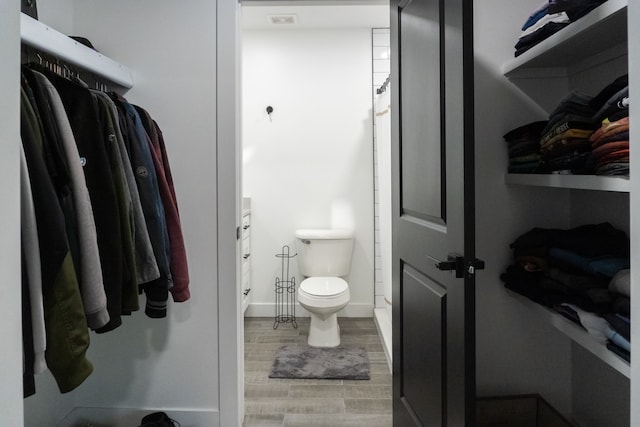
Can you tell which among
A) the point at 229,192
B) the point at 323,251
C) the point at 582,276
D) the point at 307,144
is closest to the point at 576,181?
the point at 582,276

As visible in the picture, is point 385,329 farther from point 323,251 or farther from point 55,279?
point 55,279

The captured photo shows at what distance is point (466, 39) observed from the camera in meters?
1.14

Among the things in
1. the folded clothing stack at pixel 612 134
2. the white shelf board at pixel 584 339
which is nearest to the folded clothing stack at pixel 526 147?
the folded clothing stack at pixel 612 134

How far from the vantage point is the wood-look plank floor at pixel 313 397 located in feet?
6.49

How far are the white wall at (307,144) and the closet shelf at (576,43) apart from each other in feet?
5.96

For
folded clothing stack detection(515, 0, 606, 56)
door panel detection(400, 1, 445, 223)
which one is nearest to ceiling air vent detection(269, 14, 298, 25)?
door panel detection(400, 1, 445, 223)

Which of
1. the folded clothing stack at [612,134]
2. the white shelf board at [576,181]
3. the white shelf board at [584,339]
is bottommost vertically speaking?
the white shelf board at [584,339]

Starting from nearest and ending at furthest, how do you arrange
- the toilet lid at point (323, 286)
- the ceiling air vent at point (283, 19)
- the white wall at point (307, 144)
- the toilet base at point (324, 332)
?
1. the toilet lid at point (323, 286)
2. the toilet base at point (324, 332)
3. the ceiling air vent at point (283, 19)
4. the white wall at point (307, 144)

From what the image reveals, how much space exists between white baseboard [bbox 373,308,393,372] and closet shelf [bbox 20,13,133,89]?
78.9 inches

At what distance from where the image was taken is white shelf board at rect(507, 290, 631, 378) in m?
1.05

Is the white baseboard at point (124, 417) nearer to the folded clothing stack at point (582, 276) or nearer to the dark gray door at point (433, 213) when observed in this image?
the dark gray door at point (433, 213)

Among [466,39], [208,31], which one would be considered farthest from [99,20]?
[466,39]

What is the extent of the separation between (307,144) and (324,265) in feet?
3.29

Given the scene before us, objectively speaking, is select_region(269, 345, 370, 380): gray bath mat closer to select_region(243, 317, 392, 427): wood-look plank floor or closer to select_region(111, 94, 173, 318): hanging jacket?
select_region(243, 317, 392, 427): wood-look plank floor
